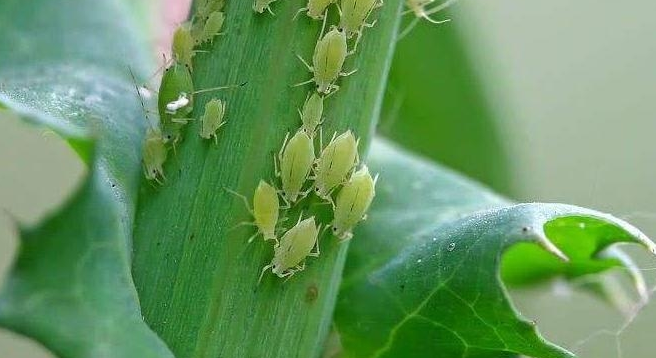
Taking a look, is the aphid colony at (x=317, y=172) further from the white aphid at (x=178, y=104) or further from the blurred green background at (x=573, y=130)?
the blurred green background at (x=573, y=130)

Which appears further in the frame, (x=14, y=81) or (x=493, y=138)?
(x=493, y=138)

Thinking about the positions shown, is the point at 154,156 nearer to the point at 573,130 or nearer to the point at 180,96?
the point at 180,96

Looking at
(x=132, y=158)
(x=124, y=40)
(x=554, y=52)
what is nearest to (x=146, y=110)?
(x=132, y=158)

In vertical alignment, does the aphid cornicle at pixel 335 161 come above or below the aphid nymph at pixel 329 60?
below

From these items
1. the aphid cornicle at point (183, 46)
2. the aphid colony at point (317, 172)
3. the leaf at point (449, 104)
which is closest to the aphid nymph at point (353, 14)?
the aphid colony at point (317, 172)

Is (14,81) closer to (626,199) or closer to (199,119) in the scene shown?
(199,119)
